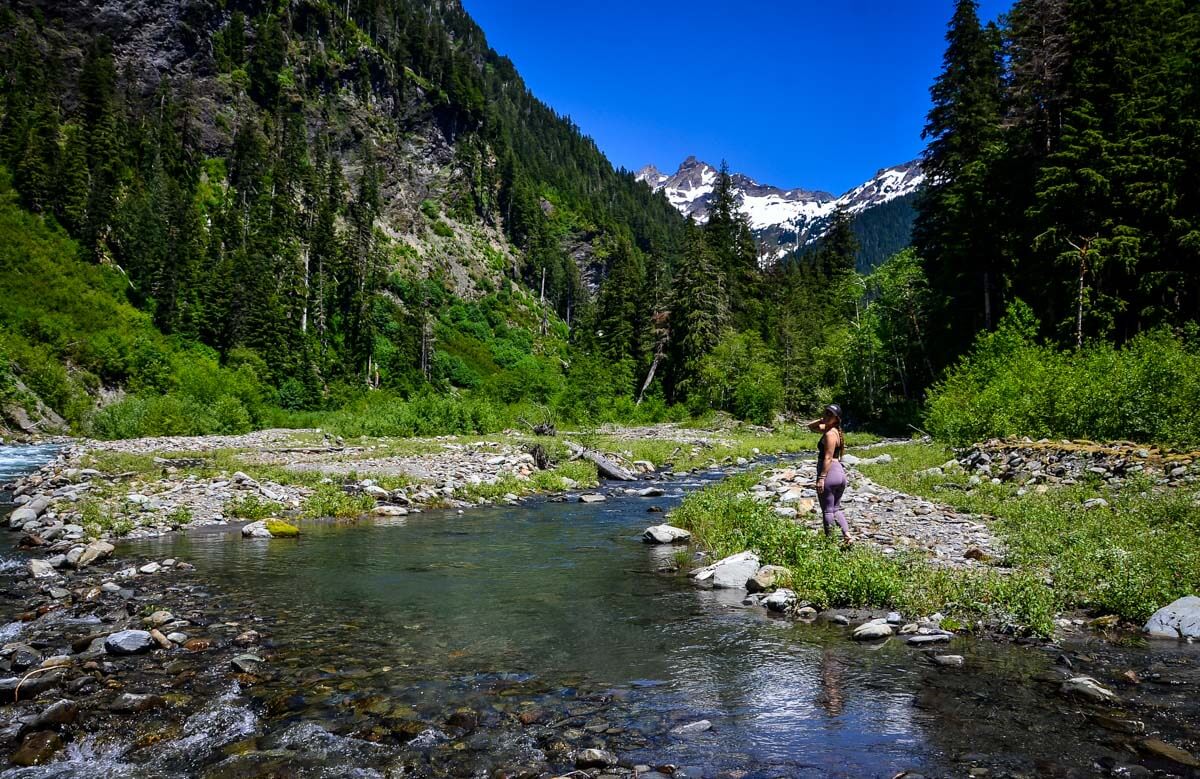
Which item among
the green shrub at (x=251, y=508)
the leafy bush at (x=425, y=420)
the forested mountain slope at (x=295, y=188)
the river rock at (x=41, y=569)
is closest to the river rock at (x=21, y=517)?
the green shrub at (x=251, y=508)

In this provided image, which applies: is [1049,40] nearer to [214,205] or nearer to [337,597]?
[337,597]

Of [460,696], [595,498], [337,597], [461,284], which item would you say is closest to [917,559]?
[460,696]

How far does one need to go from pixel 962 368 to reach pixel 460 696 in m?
29.6

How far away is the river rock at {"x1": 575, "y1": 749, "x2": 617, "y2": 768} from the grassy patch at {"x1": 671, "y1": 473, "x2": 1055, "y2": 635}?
15.4ft

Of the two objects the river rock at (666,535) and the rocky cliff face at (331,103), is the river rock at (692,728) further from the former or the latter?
the rocky cliff face at (331,103)

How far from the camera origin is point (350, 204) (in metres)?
86.2

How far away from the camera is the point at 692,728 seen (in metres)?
5.30

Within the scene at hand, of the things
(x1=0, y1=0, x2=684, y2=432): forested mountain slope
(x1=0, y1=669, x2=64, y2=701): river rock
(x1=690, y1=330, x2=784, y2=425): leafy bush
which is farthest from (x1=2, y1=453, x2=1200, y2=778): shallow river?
(x1=690, y1=330, x2=784, y2=425): leafy bush

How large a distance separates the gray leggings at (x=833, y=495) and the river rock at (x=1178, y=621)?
384 centimetres

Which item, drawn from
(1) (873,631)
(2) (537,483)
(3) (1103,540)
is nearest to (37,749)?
(1) (873,631)

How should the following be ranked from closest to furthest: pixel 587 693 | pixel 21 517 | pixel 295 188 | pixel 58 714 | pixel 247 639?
pixel 58 714
pixel 587 693
pixel 247 639
pixel 21 517
pixel 295 188

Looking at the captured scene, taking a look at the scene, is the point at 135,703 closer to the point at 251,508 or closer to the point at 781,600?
the point at 781,600

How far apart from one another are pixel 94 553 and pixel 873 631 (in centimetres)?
1206

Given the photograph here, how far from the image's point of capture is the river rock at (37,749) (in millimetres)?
4592
